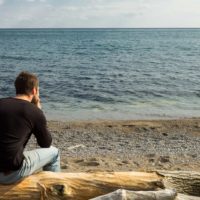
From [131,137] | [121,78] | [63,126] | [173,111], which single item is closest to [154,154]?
[131,137]

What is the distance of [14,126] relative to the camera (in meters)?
5.62

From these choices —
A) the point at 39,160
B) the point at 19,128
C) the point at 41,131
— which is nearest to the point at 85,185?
the point at 39,160

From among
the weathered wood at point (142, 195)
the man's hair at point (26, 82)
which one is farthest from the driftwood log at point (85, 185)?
the man's hair at point (26, 82)

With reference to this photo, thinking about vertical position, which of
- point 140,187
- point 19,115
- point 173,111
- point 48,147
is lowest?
point 173,111

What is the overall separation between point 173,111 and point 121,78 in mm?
11983

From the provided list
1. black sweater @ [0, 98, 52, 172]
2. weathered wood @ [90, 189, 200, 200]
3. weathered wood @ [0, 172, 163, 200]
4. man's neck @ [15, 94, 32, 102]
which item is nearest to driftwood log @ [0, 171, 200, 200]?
weathered wood @ [0, 172, 163, 200]

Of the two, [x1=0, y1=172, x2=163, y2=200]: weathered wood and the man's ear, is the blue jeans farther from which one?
the man's ear

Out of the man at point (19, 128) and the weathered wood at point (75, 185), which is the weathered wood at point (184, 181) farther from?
the man at point (19, 128)

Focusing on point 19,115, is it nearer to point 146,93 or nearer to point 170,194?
point 170,194

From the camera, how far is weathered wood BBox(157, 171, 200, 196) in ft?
20.8

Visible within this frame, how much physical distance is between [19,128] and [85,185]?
1225 mm

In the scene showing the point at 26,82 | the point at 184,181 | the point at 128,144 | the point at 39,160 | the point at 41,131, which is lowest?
the point at 128,144

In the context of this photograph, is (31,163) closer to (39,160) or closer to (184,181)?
(39,160)

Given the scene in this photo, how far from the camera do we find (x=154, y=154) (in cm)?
1084
